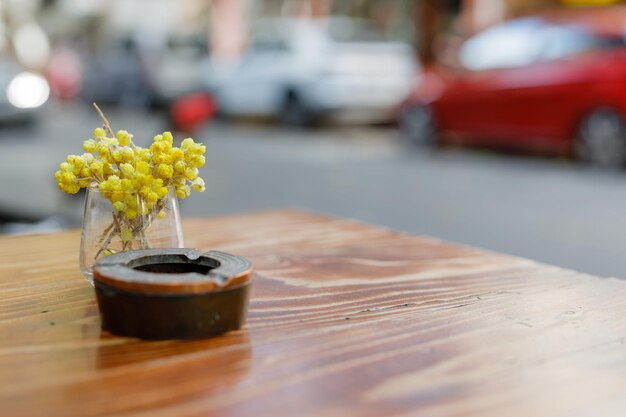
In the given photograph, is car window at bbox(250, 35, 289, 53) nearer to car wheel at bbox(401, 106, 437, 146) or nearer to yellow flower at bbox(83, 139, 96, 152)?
car wheel at bbox(401, 106, 437, 146)

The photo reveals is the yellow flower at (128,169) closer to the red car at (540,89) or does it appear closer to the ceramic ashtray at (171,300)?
the ceramic ashtray at (171,300)

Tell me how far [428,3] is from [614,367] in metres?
14.2

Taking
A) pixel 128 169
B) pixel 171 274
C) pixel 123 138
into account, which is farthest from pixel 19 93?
pixel 171 274

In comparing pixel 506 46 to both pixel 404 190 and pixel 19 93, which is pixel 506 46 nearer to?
pixel 404 190

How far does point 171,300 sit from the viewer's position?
141 cm

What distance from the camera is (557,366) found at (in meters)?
1.38

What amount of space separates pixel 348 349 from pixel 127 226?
0.50 metres

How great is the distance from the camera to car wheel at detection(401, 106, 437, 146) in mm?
11133

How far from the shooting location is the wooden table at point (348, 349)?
1.22 m

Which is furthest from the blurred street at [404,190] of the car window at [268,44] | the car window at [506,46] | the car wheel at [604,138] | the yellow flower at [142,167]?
the yellow flower at [142,167]

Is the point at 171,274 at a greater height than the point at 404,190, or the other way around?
the point at 171,274

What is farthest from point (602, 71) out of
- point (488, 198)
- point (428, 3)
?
point (428, 3)

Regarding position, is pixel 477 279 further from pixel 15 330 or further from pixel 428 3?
pixel 428 3

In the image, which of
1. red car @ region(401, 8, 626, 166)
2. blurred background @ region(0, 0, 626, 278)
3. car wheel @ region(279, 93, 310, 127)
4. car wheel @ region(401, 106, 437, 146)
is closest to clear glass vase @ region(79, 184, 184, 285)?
blurred background @ region(0, 0, 626, 278)
